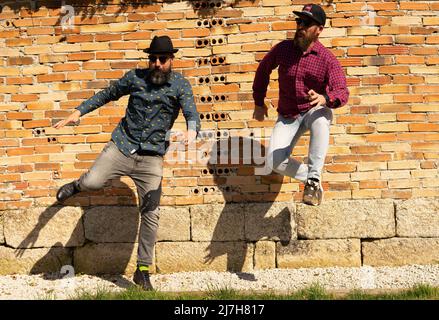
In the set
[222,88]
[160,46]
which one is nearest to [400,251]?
[222,88]

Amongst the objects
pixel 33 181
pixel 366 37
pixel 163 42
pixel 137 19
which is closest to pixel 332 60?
pixel 366 37

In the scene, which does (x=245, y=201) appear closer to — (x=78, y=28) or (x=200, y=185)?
(x=200, y=185)

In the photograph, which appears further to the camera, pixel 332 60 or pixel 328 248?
pixel 328 248

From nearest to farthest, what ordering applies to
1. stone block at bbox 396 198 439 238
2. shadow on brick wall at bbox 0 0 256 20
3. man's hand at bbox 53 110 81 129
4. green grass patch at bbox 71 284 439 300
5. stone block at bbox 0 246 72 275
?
green grass patch at bbox 71 284 439 300 < man's hand at bbox 53 110 81 129 < stone block at bbox 396 198 439 238 < shadow on brick wall at bbox 0 0 256 20 < stone block at bbox 0 246 72 275

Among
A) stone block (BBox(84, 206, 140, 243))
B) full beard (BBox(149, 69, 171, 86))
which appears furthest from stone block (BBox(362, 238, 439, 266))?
full beard (BBox(149, 69, 171, 86))

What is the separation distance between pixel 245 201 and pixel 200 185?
463 mm

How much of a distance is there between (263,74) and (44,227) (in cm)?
258

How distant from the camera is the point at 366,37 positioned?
6082 millimetres

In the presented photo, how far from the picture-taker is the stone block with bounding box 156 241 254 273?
6180mm

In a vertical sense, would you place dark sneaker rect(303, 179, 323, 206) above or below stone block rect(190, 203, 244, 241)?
above

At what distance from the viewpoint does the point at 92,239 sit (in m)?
6.25

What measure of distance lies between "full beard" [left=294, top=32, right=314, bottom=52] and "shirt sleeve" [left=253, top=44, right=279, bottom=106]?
0.74 feet

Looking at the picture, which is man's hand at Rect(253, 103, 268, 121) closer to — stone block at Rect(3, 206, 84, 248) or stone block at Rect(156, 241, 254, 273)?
stone block at Rect(156, 241, 254, 273)

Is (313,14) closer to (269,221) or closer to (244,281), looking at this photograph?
(269,221)
